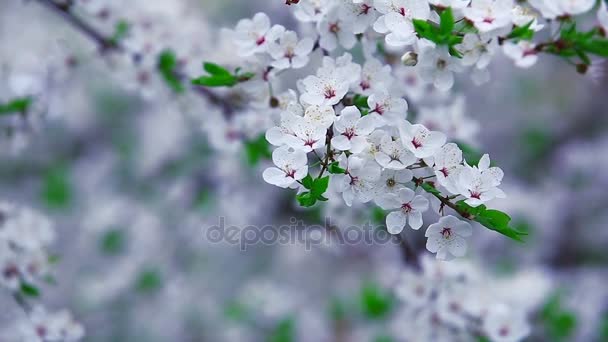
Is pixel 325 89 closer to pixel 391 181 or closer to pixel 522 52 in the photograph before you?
pixel 391 181

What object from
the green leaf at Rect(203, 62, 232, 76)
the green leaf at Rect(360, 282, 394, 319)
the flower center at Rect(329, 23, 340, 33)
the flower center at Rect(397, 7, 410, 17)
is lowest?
the green leaf at Rect(360, 282, 394, 319)

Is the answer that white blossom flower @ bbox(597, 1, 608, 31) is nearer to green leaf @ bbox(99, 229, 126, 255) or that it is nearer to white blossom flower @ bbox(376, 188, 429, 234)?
white blossom flower @ bbox(376, 188, 429, 234)

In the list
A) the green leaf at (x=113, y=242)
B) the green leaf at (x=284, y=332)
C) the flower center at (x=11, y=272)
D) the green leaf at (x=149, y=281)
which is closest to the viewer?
the flower center at (x=11, y=272)

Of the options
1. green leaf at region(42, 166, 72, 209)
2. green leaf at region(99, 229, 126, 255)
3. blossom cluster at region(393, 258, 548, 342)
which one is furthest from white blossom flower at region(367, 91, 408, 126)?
green leaf at region(42, 166, 72, 209)

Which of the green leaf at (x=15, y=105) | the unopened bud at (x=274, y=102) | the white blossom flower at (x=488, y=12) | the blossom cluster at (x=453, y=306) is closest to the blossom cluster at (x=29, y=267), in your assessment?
the green leaf at (x=15, y=105)

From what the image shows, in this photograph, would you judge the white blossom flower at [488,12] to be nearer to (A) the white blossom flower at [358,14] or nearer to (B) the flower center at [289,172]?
(A) the white blossom flower at [358,14]
